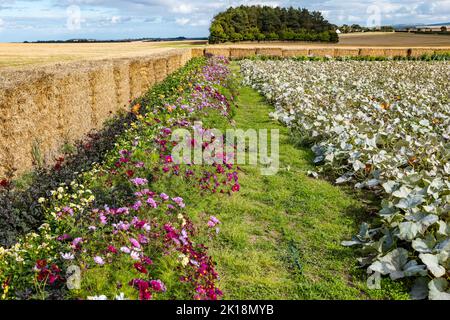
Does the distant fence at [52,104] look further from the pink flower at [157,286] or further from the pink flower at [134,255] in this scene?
the pink flower at [157,286]

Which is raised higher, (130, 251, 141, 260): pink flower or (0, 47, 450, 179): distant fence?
(0, 47, 450, 179): distant fence

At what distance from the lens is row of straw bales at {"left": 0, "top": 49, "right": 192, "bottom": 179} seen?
6590 millimetres

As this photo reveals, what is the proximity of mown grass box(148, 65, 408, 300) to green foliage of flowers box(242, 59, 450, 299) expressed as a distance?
0.25m

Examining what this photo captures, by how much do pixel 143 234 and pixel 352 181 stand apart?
3.72 m

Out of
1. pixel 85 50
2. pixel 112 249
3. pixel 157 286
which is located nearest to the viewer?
pixel 157 286

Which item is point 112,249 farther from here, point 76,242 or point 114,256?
point 76,242

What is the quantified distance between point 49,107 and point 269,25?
59.7 meters

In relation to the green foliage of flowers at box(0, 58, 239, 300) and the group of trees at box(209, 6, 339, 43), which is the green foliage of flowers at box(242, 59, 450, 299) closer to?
the green foliage of flowers at box(0, 58, 239, 300)

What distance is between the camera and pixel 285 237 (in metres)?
4.76

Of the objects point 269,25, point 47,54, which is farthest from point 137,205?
point 269,25

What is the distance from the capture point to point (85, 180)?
5574 mm

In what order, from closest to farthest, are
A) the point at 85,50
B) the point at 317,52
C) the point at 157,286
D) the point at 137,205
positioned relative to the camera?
1. the point at 157,286
2. the point at 137,205
3. the point at 317,52
4. the point at 85,50

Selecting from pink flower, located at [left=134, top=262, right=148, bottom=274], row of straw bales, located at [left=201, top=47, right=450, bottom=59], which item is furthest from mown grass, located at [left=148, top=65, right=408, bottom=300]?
row of straw bales, located at [left=201, top=47, right=450, bottom=59]
